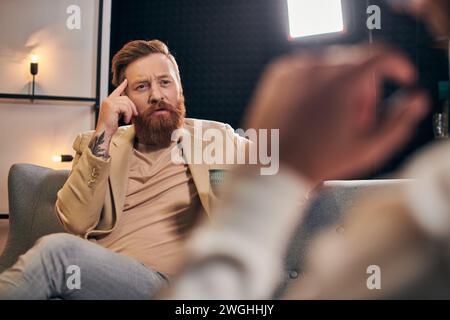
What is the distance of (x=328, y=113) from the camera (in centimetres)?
15

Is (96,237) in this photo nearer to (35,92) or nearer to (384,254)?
(384,254)

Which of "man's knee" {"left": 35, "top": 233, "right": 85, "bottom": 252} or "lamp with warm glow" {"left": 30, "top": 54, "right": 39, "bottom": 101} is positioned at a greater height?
"lamp with warm glow" {"left": 30, "top": 54, "right": 39, "bottom": 101}

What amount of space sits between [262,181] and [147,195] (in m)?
1.16

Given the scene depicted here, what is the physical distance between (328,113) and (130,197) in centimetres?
121

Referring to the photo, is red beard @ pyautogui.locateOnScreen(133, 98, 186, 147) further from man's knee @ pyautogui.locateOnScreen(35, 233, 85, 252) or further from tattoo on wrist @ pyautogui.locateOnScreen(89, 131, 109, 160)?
man's knee @ pyautogui.locateOnScreen(35, 233, 85, 252)

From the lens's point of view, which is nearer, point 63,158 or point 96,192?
point 96,192

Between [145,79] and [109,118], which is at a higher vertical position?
[145,79]

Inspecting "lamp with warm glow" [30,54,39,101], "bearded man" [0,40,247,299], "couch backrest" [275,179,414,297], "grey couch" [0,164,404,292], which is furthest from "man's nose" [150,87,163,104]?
"lamp with warm glow" [30,54,39,101]

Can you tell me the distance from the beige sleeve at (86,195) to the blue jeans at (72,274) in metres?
0.25

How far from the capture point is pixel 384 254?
0.18 meters

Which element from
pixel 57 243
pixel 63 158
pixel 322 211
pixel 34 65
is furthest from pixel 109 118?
pixel 34 65

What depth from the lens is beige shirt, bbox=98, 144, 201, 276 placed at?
3.91 feet

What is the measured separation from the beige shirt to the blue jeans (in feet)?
0.43

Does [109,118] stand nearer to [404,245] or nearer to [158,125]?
[158,125]
